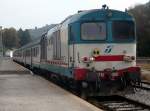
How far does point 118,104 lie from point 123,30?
313 centimetres

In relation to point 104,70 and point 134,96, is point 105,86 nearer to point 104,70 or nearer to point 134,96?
point 104,70

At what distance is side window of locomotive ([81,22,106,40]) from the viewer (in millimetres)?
18328

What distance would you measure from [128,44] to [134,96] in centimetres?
246

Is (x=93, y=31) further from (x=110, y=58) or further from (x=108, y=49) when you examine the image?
(x=110, y=58)

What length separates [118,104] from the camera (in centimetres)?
1692

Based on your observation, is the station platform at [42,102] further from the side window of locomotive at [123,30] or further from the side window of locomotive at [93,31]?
the side window of locomotive at [123,30]

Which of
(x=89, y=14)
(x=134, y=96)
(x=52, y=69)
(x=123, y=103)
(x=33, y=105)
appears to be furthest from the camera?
(x=52, y=69)

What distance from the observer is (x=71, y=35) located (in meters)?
Result: 18.7

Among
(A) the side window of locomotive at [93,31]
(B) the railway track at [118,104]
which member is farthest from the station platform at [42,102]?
(A) the side window of locomotive at [93,31]

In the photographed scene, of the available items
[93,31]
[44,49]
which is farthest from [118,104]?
[44,49]

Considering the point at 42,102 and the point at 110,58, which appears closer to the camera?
the point at 42,102

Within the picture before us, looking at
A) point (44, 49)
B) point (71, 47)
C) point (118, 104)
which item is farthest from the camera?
point (44, 49)

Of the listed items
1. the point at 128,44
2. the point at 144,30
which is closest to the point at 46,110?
the point at 128,44

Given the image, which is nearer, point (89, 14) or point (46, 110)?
point (46, 110)
